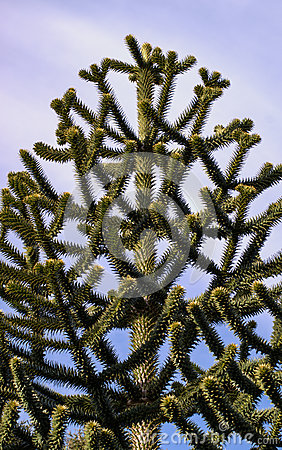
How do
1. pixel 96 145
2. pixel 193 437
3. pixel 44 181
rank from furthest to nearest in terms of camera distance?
pixel 44 181
pixel 96 145
pixel 193 437

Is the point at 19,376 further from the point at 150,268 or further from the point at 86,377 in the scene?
the point at 150,268

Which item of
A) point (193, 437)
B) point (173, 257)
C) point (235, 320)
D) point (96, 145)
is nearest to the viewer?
point (193, 437)

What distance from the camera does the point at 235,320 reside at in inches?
166

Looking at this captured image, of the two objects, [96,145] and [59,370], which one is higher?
[96,145]

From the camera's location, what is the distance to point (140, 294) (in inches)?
195

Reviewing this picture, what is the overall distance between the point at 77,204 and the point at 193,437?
3.02 meters

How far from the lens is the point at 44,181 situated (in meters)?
6.10

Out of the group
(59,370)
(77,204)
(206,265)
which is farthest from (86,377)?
(77,204)

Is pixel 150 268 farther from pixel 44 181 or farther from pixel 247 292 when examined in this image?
pixel 44 181

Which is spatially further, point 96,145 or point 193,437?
point 96,145

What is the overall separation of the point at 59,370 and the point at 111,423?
0.67 meters

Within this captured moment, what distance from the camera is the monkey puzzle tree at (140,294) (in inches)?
156

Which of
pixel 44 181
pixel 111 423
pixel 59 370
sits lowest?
pixel 111 423

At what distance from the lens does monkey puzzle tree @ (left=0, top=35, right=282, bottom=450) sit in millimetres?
3969
